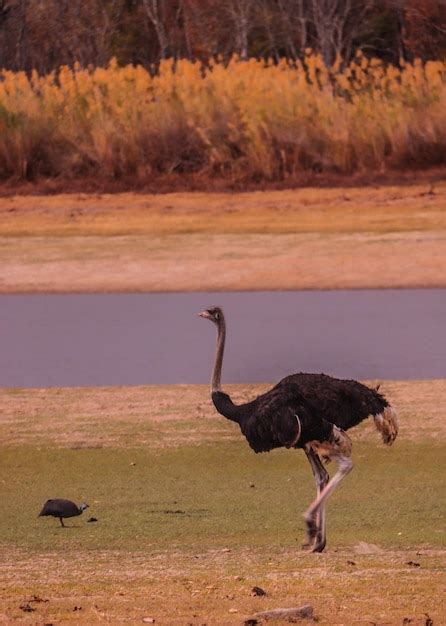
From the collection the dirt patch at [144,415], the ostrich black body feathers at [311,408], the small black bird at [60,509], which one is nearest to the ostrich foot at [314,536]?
the ostrich black body feathers at [311,408]

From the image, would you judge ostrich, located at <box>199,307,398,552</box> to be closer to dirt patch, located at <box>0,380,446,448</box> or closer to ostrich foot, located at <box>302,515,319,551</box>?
ostrich foot, located at <box>302,515,319,551</box>

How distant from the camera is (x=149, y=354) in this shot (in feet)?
45.4

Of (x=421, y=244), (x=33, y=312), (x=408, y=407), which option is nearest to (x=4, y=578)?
(x=408, y=407)

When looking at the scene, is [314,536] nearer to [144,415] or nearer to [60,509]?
[60,509]

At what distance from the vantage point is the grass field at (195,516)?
574 cm

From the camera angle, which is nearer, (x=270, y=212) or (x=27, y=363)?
(x=27, y=363)

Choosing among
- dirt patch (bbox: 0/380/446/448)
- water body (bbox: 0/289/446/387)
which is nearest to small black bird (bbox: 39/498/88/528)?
dirt patch (bbox: 0/380/446/448)

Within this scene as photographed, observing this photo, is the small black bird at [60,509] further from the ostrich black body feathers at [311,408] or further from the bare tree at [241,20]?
the bare tree at [241,20]

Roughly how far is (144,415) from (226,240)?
6153mm

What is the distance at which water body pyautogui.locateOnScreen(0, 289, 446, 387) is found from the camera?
13.0m

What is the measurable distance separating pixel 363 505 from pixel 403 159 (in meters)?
11.1

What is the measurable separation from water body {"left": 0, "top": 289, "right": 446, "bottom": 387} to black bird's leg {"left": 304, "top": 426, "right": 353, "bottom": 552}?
16.0 feet

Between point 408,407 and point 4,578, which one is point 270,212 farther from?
point 4,578

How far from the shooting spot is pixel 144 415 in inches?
436
